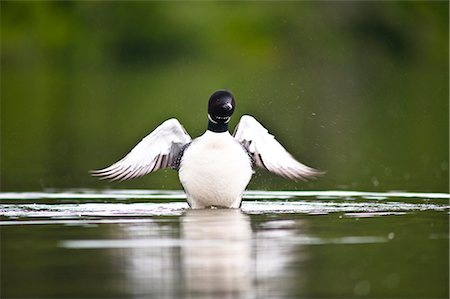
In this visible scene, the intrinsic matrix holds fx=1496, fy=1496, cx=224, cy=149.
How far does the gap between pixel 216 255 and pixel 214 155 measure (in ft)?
10.8

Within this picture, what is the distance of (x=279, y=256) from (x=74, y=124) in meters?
17.0

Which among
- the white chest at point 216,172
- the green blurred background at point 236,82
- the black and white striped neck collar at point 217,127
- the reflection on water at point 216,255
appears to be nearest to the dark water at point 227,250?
the reflection on water at point 216,255

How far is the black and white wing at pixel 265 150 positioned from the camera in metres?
13.6

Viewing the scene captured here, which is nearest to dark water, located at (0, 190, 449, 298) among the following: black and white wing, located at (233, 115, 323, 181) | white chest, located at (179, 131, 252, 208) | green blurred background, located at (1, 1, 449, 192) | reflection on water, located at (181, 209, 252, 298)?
reflection on water, located at (181, 209, 252, 298)

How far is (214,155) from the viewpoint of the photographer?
12.8 metres

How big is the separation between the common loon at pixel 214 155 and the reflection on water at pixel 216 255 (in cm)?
61

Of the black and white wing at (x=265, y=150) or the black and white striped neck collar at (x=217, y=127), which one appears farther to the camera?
the black and white wing at (x=265, y=150)

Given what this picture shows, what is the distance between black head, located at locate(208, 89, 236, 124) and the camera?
13.0 meters

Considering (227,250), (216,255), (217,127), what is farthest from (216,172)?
(216,255)

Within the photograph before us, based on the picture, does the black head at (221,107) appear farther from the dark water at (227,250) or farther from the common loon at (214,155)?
the dark water at (227,250)

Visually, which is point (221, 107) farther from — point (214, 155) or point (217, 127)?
point (214, 155)

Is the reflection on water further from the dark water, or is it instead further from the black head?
the black head

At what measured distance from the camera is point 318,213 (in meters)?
12.2

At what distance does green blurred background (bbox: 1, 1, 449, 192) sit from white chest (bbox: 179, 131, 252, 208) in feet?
8.43
